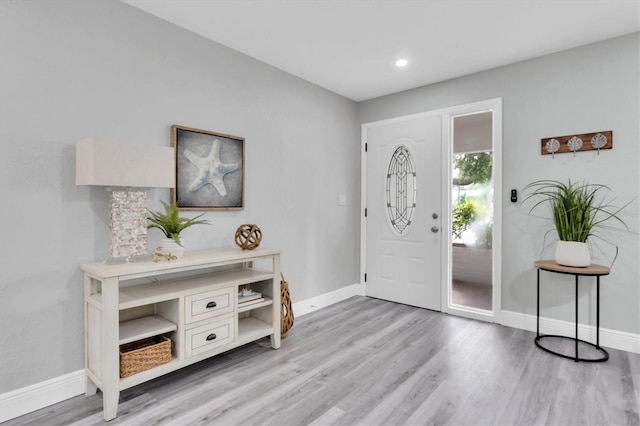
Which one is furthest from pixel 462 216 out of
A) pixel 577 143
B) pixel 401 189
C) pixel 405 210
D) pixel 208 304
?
pixel 208 304

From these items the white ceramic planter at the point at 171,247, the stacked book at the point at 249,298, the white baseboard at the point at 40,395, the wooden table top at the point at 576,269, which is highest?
the white ceramic planter at the point at 171,247

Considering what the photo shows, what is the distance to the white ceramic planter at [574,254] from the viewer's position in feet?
8.79

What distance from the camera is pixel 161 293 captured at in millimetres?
2150

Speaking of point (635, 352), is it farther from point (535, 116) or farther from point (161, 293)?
point (161, 293)

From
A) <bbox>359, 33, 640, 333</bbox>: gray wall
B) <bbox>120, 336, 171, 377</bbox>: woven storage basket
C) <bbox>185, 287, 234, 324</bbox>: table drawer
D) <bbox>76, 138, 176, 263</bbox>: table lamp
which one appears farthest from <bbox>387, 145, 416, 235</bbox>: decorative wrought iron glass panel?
<bbox>120, 336, 171, 377</bbox>: woven storage basket

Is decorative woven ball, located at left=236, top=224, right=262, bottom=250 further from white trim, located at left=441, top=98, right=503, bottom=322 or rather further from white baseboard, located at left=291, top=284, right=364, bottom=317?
white trim, located at left=441, top=98, right=503, bottom=322

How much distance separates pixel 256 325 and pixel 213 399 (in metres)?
0.77

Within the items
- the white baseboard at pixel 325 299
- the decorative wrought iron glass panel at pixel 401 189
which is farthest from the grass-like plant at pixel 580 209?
the white baseboard at pixel 325 299

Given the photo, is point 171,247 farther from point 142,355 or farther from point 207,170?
point 207,170

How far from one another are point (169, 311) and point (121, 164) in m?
0.97

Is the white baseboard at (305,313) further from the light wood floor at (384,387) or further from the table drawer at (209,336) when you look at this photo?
the table drawer at (209,336)

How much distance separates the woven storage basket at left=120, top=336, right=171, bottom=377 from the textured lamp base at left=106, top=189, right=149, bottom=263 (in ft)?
1.77

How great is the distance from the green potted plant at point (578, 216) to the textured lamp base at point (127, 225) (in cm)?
306

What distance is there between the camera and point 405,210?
4047 mm
